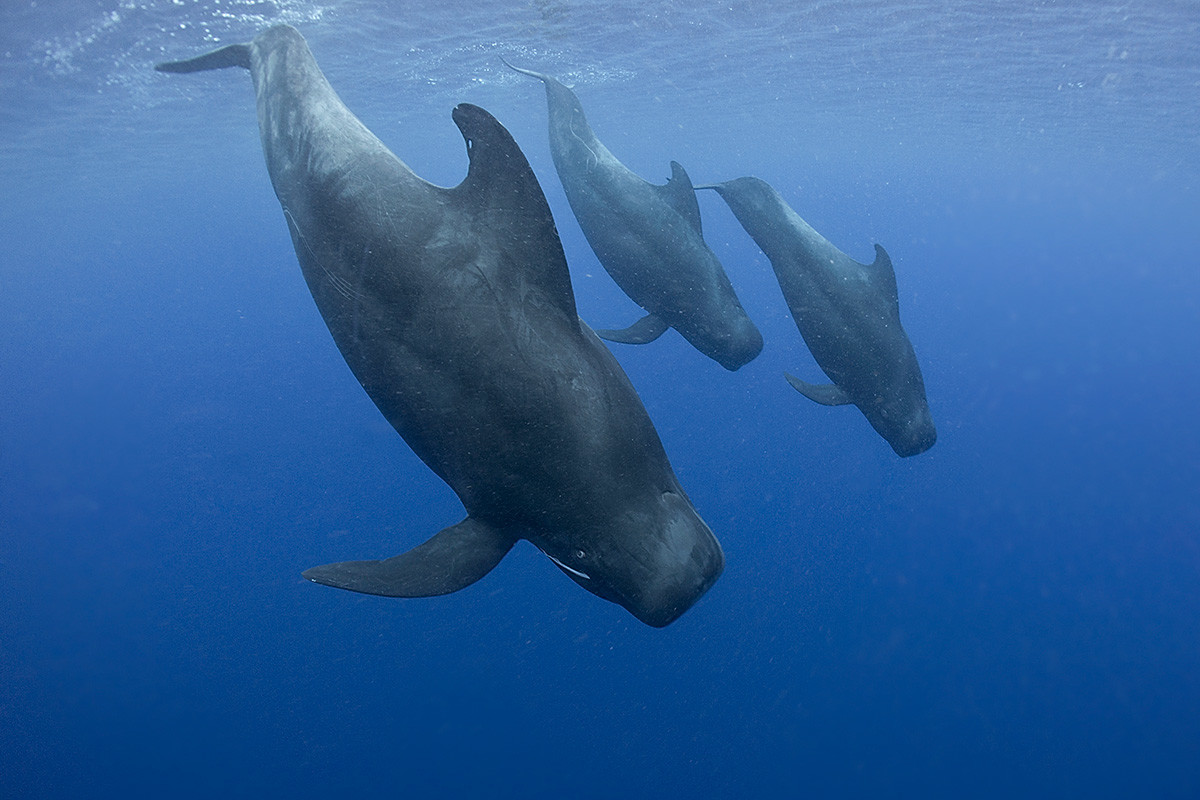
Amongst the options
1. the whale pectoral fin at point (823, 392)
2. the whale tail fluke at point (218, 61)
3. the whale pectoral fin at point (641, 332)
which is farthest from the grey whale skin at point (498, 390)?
the whale pectoral fin at point (823, 392)

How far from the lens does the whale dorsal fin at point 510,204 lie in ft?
12.7

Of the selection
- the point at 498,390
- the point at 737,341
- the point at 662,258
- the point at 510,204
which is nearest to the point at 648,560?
the point at 498,390

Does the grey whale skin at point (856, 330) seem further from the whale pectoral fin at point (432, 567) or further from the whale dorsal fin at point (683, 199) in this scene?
the whale pectoral fin at point (432, 567)

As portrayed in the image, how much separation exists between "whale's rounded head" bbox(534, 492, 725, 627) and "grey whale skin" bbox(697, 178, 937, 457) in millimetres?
4738

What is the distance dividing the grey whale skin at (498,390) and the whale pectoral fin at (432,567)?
1 centimetres

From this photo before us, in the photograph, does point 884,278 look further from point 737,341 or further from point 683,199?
point 683,199

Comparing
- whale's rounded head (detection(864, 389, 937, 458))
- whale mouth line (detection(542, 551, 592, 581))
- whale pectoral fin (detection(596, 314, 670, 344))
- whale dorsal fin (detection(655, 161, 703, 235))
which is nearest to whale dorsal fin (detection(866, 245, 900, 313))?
whale's rounded head (detection(864, 389, 937, 458))

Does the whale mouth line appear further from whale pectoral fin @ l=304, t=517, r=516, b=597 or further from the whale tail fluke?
the whale tail fluke

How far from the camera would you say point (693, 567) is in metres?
4.07

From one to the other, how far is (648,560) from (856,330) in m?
5.18

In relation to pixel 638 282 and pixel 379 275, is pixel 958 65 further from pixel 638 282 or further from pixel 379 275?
pixel 379 275

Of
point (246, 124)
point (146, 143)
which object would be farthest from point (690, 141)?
point (146, 143)

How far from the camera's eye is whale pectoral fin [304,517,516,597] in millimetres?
4078

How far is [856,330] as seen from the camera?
802 centimetres
